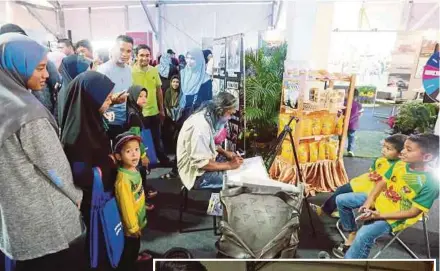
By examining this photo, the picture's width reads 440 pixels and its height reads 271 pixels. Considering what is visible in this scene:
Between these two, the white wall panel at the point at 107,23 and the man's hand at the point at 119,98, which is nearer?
the white wall panel at the point at 107,23

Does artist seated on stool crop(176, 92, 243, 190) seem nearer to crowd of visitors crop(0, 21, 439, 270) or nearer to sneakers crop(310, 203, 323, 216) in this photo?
crowd of visitors crop(0, 21, 439, 270)

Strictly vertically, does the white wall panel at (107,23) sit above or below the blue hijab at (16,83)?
above

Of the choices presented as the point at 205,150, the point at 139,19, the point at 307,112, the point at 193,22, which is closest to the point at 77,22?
the point at 139,19

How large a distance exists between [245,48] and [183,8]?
1.12 m

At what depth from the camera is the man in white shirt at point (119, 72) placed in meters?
1.22

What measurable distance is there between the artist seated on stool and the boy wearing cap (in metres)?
0.35

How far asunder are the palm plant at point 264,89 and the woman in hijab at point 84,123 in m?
1.28

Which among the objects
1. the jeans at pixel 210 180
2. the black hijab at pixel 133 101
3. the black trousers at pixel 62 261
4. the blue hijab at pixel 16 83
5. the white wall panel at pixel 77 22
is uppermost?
the white wall panel at pixel 77 22

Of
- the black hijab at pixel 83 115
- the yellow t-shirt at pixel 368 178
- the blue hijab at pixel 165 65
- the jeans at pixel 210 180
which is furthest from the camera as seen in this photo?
the jeans at pixel 210 180

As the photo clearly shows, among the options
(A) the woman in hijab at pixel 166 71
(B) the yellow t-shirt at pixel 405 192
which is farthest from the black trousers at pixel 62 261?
(B) the yellow t-shirt at pixel 405 192

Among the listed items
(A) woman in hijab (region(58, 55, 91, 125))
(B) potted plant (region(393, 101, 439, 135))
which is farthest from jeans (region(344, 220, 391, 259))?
(A) woman in hijab (region(58, 55, 91, 125))

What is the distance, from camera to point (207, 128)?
5.19ft

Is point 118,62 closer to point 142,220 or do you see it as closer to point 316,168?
point 142,220

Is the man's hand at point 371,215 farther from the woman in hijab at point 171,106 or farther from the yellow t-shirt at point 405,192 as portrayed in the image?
the woman in hijab at point 171,106
